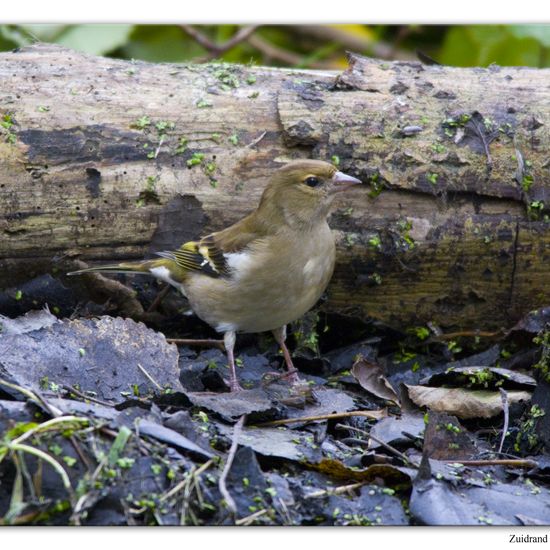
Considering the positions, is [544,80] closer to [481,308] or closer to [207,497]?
[481,308]

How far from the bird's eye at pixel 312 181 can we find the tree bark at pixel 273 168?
221mm

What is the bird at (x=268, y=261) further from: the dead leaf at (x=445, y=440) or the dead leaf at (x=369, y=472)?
the dead leaf at (x=369, y=472)

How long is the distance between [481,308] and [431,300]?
0.33 m

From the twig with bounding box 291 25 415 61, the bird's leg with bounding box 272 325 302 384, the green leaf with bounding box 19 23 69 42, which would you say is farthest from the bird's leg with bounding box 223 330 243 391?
the twig with bounding box 291 25 415 61

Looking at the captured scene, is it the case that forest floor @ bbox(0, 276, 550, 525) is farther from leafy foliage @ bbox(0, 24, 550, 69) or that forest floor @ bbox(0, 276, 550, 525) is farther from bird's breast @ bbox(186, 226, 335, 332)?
leafy foliage @ bbox(0, 24, 550, 69)

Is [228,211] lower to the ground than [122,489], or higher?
higher

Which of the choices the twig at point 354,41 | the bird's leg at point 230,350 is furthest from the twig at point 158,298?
the twig at point 354,41

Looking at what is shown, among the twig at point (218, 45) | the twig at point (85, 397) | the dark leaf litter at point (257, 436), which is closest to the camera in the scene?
the dark leaf litter at point (257, 436)

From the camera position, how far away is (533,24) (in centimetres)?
578

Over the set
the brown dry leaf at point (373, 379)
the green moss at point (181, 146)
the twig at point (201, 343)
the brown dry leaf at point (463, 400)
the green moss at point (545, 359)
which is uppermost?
the green moss at point (181, 146)

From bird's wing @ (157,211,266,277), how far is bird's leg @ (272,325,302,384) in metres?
0.54

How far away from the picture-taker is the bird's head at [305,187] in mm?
5461

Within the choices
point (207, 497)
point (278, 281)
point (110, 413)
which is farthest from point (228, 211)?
point (207, 497)

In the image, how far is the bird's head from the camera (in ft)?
17.9
